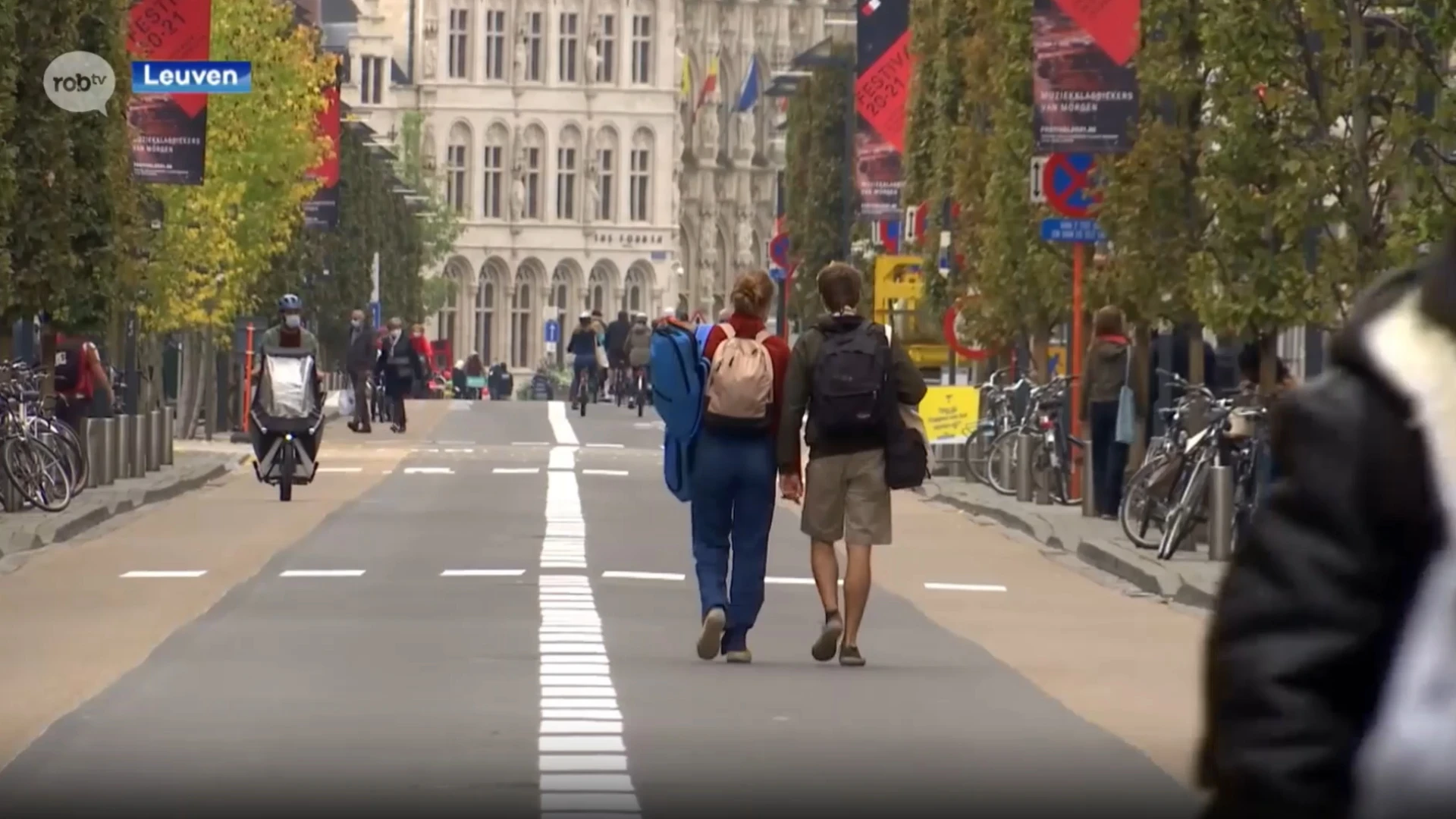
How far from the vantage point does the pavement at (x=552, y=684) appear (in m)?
11.2

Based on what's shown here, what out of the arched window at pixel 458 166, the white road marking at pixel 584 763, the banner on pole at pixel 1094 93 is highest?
the arched window at pixel 458 166

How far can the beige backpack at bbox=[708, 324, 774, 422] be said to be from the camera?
16.5 metres

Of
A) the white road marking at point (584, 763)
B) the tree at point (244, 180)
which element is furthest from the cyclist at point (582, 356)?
the white road marking at point (584, 763)

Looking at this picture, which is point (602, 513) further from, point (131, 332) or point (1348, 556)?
point (1348, 556)

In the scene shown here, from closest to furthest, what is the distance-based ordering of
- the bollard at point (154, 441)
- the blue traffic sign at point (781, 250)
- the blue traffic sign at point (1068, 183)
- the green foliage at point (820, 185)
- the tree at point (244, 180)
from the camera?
the blue traffic sign at point (1068, 183)
the bollard at point (154, 441)
the tree at point (244, 180)
the green foliage at point (820, 185)
the blue traffic sign at point (781, 250)

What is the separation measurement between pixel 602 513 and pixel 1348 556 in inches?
1167

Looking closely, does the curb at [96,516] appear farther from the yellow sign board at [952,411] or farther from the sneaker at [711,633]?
the sneaker at [711,633]

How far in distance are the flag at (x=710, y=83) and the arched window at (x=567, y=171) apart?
539cm

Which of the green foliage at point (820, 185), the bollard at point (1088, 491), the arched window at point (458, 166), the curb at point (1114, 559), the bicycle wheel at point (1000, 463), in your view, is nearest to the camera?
the curb at point (1114, 559)

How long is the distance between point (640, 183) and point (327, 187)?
92.2 metres

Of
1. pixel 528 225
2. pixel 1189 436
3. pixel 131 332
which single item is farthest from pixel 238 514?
pixel 528 225

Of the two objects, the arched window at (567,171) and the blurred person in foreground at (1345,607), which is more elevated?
the arched window at (567,171)

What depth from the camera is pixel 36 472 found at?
98.4 feet

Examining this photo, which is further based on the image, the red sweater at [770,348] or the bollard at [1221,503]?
the bollard at [1221,503]
